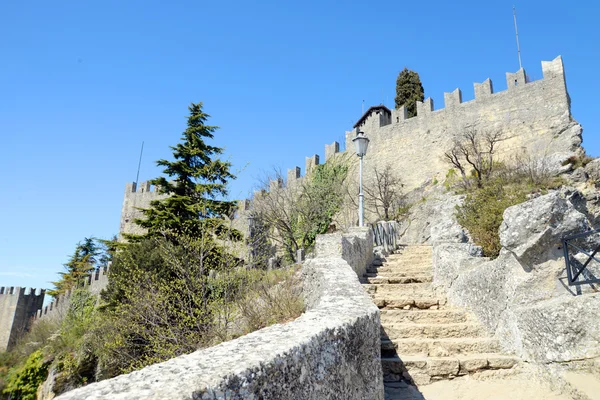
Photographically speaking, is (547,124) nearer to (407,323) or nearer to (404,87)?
(404,87)

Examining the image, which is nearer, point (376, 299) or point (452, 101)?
point (376, 299)

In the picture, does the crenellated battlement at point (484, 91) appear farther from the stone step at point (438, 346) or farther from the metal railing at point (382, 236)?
the stone step at point (438, 346)

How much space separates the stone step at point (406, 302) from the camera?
20.9 ft

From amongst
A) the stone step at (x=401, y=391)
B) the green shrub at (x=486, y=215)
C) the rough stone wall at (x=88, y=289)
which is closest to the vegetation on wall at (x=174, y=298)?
the rough stone wall at (x=88, y=289)

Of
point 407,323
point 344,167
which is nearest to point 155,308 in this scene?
point 407,323

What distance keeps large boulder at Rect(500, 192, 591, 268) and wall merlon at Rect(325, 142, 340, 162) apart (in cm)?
2519

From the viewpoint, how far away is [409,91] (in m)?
35.3

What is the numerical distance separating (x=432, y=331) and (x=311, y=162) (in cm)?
2573

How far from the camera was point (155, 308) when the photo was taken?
366 inches

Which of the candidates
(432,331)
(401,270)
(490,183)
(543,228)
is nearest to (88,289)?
(401,270)

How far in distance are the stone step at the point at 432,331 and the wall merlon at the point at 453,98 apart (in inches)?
878

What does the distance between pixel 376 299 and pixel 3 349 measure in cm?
3850

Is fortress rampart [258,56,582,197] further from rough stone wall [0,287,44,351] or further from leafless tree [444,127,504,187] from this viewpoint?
rough stone wall [0,287,44,351]

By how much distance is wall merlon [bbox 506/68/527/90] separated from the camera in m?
22.4
